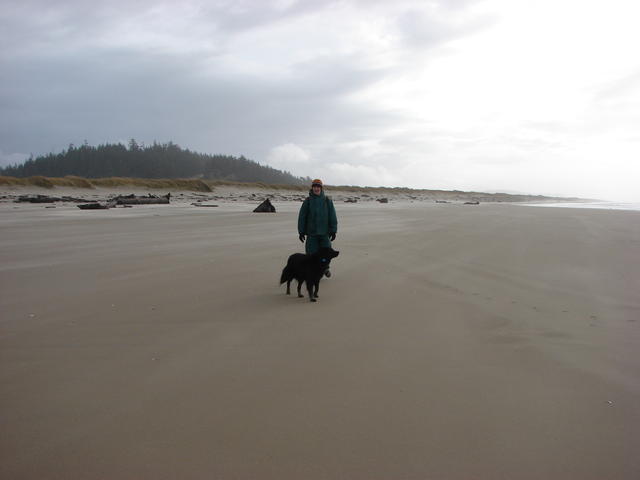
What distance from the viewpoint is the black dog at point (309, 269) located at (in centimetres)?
536

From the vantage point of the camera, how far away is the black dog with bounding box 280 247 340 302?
5363 mm

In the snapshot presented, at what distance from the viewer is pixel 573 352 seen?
344 cm

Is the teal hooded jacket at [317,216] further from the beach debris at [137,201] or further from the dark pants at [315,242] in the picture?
the beach debris at [137,201]

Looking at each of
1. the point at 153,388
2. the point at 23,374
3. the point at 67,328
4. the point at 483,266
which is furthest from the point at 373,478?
the point at 483,266

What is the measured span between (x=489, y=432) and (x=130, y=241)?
346 inches

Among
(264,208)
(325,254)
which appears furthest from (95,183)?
(325,254)

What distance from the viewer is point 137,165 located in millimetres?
97938

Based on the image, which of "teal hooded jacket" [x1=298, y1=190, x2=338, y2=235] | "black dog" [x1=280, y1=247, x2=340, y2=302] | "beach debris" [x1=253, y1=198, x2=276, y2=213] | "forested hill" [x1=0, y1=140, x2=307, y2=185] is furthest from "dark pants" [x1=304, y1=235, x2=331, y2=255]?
"forested hill" [x1=0, y1=140, x2=307, y2=185]

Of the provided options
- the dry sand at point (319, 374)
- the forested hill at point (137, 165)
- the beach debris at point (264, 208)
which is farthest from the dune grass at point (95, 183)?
the forested hill at point (137, 165)

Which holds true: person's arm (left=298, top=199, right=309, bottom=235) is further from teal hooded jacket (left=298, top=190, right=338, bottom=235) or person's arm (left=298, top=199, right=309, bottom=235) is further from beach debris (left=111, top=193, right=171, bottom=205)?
beach debris (left=111, top=193, right=171, bottom=205)

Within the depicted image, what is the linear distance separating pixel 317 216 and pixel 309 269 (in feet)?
4.73

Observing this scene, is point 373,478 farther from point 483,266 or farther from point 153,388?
point 483,266

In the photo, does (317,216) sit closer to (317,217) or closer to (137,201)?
(317,217)

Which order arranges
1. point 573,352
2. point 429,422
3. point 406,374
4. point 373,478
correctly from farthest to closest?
point 573,352 < point 406,374 < point 429,422 < point 373,478
